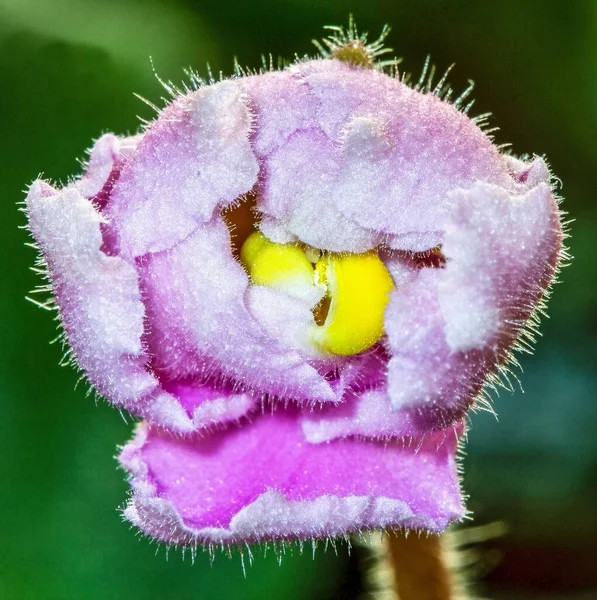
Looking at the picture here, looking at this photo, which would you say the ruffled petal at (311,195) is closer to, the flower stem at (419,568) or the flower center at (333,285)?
→ the flower center at (333,285)

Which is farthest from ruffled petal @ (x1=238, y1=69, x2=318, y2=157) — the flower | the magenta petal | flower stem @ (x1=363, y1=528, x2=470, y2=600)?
flower stem @ (x1=363, y1=528, x2=470, y2=600)

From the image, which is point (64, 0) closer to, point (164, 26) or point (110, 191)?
point (164, 26)

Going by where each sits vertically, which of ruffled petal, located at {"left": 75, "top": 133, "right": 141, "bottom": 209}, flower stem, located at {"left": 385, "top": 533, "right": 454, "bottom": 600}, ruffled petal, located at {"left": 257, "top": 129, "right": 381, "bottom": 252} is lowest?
flower stem, located at {"left": 385, "top": 533, "right": 454, "bottom": 600}

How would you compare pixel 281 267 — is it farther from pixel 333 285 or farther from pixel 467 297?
pixel 467 297

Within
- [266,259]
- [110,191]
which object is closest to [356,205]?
[266,259]

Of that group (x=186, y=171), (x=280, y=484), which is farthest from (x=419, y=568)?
(x=186, y=171)

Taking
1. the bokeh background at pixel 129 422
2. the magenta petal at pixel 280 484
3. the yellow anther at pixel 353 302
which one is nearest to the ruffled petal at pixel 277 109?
the yellow anther at pixel 353 302

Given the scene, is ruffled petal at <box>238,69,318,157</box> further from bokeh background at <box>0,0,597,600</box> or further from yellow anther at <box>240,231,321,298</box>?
bokeh background at <box>0,0,597,600</box>
